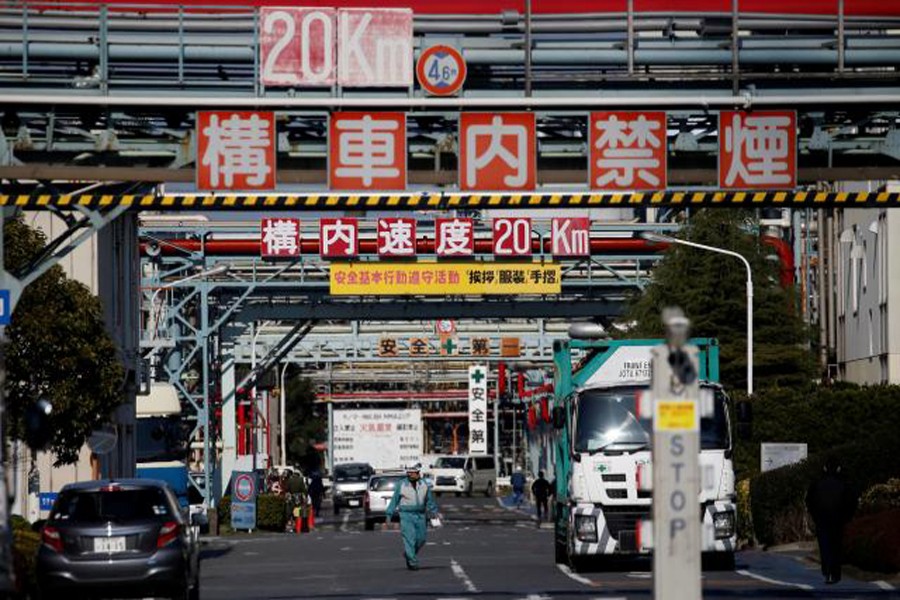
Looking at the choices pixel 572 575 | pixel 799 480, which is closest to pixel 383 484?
pixel 799 480

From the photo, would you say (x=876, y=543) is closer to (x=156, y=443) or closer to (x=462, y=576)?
(x=462, y=576)

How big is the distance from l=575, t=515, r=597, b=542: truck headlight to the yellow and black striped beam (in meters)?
6.52

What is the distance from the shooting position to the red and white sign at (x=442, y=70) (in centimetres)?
2423

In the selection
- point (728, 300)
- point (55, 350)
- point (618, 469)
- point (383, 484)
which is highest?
point (728, 300)

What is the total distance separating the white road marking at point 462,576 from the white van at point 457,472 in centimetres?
5433

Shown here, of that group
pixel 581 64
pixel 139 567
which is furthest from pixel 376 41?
pixel 139 567

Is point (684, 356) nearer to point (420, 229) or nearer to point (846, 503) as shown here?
point (846, 503)

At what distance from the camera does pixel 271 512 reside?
57.4 meters

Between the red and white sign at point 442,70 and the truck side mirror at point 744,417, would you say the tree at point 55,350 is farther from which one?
the truck side mirror at point 744,417

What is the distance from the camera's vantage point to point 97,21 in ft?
81.9

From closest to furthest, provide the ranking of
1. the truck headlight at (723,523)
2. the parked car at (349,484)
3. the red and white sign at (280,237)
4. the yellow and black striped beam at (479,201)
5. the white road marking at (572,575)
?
the yellow and black striped beam at (479,201)
the white road marking at (572,575)
the truck headlight at (723,523)
the red and white sign at (280,237)
the parked car at (349,484)

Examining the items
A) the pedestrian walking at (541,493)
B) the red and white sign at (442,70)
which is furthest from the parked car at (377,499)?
the red and white sign at (442,70)

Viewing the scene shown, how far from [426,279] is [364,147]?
107 feet

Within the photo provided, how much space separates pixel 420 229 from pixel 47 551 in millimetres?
39644
